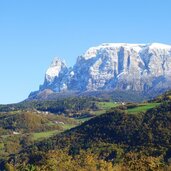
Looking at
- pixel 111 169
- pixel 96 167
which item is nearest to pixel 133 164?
pixel 111 169

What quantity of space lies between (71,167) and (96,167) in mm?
6236

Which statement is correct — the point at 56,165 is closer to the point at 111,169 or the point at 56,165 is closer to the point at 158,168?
the point at 111,169

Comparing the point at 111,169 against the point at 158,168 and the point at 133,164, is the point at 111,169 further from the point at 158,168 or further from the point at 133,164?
the point at 158,168

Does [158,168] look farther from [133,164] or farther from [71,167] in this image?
[71,167]

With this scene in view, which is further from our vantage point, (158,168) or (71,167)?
(71,167)

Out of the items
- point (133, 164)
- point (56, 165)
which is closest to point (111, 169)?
point (133, 164)

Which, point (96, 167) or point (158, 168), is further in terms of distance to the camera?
point (96, 167)

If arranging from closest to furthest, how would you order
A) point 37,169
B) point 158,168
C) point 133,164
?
1. point 158,168
2. point 133,164
3. point 37,169

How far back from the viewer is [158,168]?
117 meters

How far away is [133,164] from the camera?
423 ft

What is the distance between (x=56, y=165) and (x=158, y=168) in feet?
115

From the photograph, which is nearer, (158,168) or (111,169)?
(158,168)

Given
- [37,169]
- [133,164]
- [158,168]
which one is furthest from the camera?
[37,169]

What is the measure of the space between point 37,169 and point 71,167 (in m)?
9.14
